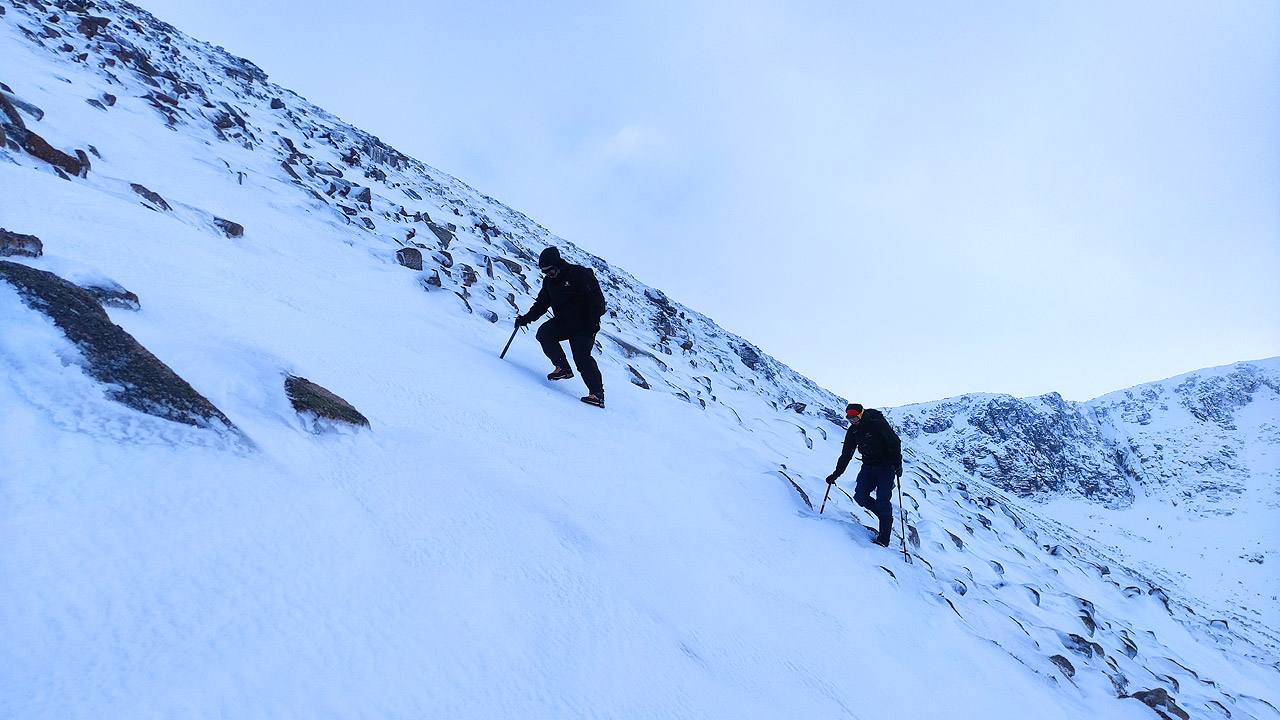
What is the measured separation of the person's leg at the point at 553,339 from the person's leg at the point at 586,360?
0.66 ft

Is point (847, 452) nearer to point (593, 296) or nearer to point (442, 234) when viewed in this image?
point (593, 296)

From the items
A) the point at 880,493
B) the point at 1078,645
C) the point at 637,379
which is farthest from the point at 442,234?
the point at 1078,645

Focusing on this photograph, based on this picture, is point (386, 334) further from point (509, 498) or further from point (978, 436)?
point (978, 436)

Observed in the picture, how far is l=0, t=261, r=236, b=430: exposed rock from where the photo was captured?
6.82 ft

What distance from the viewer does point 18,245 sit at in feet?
9.39

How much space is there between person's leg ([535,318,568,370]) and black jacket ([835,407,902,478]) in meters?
3.15

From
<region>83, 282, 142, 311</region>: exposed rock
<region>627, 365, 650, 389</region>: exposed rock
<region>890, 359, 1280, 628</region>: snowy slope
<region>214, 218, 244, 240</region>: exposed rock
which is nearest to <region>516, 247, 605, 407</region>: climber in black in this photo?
<region>627, 365, 650, 389</region>: exposed rock

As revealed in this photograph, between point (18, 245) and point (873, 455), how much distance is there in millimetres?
6589

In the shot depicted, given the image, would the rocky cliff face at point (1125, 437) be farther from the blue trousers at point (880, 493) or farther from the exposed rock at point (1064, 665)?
the blue trousers at point (880, 493)

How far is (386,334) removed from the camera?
198 inches

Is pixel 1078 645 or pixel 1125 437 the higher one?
pixel 1125 437

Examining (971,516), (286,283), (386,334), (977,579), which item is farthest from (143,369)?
(971,516)

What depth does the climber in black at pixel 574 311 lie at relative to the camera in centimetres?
573

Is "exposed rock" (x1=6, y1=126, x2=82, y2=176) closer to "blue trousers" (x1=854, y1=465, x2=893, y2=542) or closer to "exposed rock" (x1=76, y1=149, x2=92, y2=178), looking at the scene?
"exposed rock" (x1=76, y1=149, x2=92, y2=178)
